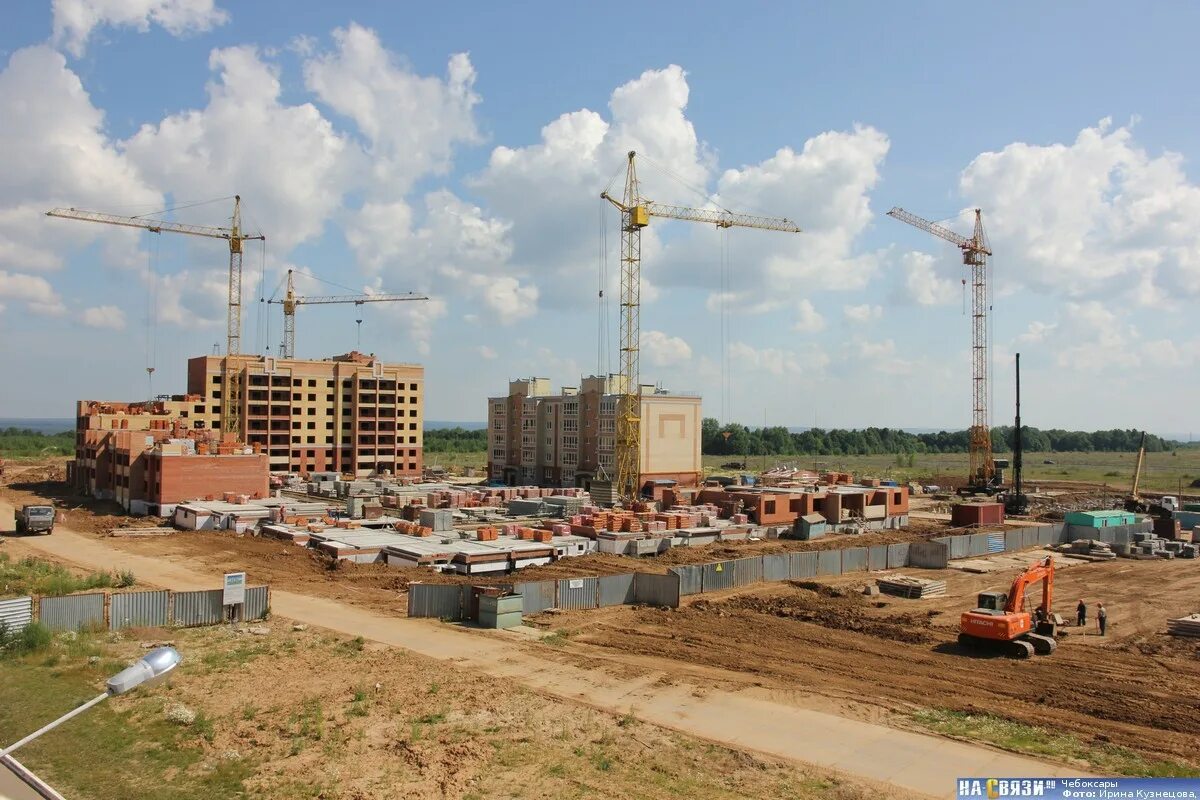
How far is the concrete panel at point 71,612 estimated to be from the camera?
2431cm

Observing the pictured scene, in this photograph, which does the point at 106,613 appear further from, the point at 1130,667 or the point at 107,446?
the point at 107,446

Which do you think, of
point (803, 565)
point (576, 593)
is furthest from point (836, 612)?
point (576, 593)

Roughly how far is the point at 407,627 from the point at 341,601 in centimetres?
565

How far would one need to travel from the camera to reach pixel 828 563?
41.2 metres

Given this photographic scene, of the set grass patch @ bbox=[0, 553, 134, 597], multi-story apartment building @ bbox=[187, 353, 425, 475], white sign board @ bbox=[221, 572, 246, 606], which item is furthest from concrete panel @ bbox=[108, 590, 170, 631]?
multi-story apartment building @ bbox=[187, 353, 425, 475]

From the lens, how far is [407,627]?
90.3 feet

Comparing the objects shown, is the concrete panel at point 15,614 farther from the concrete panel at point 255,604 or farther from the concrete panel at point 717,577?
the concrete panel at point 717,577

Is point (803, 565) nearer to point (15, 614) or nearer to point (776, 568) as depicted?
point (776, 568)

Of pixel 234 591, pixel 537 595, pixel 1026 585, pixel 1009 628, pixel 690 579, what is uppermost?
pixel 1026 585

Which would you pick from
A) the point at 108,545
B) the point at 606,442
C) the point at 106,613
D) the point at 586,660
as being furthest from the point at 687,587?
the point at 606,442

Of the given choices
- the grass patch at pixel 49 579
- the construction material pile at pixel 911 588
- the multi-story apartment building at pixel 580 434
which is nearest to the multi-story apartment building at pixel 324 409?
the multi-story apartment building at pixel 580 434

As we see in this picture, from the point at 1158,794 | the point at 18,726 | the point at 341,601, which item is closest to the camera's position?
the point at 1158,794

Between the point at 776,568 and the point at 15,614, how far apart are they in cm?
2879

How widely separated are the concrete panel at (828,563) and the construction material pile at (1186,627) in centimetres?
1387
